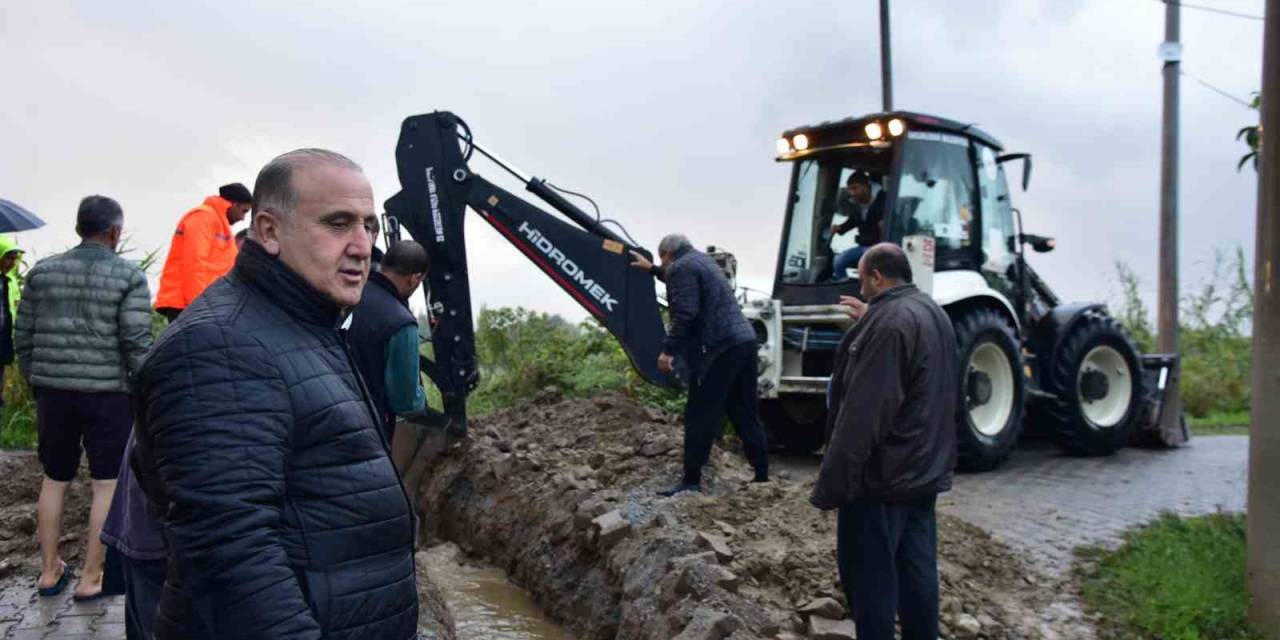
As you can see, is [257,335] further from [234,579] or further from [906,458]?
[906,458]

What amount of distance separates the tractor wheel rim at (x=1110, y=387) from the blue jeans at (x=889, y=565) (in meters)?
6.46

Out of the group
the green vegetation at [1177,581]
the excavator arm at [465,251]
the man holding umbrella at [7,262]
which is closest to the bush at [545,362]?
the excavator arm at [465,251]

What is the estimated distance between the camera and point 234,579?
184cm

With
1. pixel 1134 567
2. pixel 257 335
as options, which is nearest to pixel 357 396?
pixel 257 335

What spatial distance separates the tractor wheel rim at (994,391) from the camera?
8906 mm

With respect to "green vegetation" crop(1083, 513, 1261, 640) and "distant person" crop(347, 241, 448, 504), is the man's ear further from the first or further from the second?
"green vegetation" crop(1083, 513, 1261, 640)

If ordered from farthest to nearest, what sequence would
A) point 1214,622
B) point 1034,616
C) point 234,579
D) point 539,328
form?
point 539,328 < point 1034,616 < point 1214,622 < point 234,579

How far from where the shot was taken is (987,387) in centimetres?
894

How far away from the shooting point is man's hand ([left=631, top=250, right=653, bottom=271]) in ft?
25.2

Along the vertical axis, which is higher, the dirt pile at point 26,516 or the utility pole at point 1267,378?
the utility pole at point 1267,378

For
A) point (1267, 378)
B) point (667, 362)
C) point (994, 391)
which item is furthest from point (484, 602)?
point (994, 391)

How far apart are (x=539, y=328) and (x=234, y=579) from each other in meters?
11.9

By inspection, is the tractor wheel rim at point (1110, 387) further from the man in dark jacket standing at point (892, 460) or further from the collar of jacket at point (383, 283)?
the collar of jacket at point (383, 283)

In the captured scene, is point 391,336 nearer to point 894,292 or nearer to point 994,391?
point 894,292
